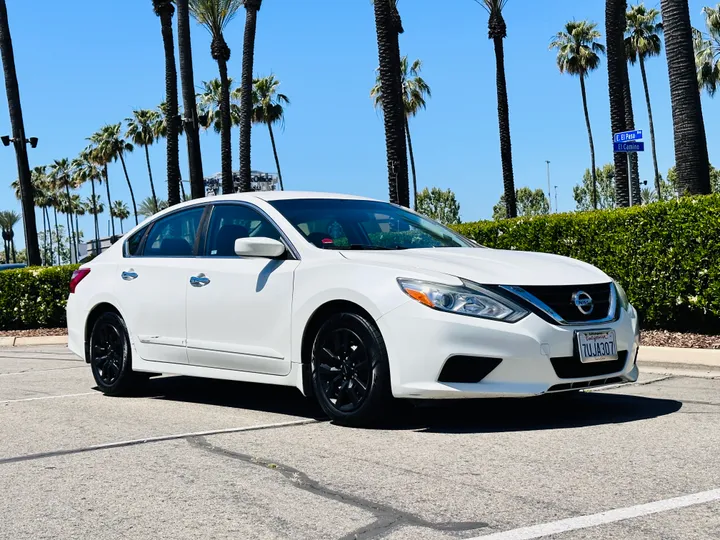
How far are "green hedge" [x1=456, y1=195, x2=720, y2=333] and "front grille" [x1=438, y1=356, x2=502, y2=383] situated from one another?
6287mm

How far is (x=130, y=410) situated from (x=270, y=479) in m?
2.92

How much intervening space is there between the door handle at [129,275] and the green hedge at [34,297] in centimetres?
1275

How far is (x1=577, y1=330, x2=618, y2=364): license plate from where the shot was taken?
5953 millimetres

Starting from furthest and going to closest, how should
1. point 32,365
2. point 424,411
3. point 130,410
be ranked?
point 32,365, point 130,410, point 424,411

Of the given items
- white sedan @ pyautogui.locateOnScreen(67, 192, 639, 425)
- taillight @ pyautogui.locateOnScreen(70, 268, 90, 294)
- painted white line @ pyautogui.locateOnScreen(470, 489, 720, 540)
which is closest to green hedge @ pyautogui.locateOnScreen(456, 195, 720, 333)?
white sedan @ pyautogui.locateOnScreen(67, 192, 639, 425)

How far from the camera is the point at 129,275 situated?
811 centimetres

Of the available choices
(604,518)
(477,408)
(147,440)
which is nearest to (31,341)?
(147,440)

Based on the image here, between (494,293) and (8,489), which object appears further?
(494,293)

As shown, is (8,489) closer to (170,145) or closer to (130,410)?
(130,410)

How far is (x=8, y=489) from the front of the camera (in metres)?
4.90

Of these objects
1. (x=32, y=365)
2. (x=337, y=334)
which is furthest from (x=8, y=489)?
(x=32, y=365)

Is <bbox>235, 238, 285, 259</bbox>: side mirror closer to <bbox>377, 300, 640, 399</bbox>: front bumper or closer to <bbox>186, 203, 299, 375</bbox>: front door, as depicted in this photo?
<bbox>186, 203, 299, 375</bbox>: front door

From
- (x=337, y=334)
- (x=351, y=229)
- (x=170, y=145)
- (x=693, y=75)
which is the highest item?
(x=170, y=145)

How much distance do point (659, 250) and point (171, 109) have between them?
1801 centimetres
